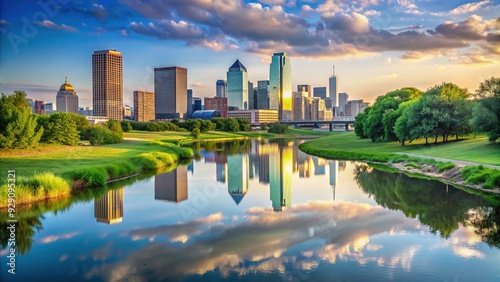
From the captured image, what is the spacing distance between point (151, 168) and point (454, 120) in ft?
139

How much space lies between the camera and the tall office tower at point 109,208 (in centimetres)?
2648

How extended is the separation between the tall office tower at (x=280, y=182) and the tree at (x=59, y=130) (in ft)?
90.0

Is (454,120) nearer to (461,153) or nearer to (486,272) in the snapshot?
(461,153)

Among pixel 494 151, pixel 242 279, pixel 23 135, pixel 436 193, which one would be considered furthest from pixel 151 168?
pixel 494 151

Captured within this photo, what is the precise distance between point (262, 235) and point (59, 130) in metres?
42.5

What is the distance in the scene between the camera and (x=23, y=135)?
144 ft

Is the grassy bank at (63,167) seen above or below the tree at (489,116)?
below

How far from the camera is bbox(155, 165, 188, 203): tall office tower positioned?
34.3m

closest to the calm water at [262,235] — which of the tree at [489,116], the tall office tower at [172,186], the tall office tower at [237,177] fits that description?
the tall office tower at [172,186]

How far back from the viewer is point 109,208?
28.9 meters

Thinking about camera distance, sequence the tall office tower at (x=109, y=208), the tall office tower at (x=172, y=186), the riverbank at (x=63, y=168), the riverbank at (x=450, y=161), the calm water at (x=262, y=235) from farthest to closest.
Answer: the riverbank at (x=450, y=161)
the tall office tower at (x=172, y=186)
the riverbank at (x=63, y=168)
the tall office tower at (x=109, y=208)
the calm water at (x=262, y=235)

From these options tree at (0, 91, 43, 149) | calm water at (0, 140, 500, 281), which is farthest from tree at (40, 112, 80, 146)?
calm water at (0, 140, 500, 281)

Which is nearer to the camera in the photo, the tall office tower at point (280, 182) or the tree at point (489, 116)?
the tall office tower at point (280, 182)

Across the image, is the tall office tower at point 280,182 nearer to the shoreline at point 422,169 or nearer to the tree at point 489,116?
the shoreline at point 422,169
